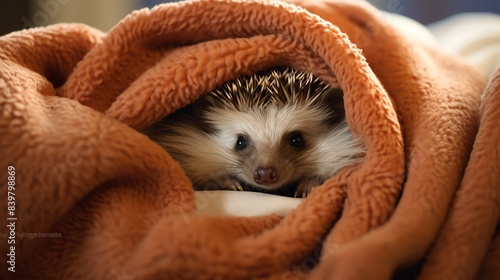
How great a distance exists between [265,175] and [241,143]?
21 cm

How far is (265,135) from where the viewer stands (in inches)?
52.7

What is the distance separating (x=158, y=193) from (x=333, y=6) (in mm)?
788

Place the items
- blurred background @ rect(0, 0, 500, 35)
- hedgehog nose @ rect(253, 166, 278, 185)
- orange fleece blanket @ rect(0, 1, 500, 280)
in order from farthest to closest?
blurred background @ rect(0, 0, 500, 35), hedgehog nose @ rect(253, 166, 278, 185), orange fleece blanket @ rect(0, 1, 500, 280)

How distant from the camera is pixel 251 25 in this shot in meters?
1.11

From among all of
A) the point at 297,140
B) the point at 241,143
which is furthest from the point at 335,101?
the point at 241,143

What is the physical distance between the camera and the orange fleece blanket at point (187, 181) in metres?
0.80

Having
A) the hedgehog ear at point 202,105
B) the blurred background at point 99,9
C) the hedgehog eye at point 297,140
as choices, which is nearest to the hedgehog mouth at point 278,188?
the hedgehog eye at point 297,140

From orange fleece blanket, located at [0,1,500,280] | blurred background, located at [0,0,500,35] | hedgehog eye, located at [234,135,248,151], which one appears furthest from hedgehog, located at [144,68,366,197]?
blurred background, located at [0,0,500,35]

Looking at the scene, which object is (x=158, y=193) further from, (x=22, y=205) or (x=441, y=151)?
(x=441, y=151)

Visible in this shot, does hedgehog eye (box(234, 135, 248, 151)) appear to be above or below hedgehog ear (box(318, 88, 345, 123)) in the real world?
below

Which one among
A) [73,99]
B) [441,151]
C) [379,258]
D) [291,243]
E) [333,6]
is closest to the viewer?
[379,258]

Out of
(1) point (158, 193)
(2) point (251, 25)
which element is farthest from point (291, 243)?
(2) point (251, 25)

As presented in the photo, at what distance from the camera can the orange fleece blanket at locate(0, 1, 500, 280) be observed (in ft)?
2.62

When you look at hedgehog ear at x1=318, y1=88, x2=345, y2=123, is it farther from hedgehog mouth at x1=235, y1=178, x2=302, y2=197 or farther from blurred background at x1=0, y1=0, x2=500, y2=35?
blurred background at x1=0, y1=0, x2=500, y2=35
